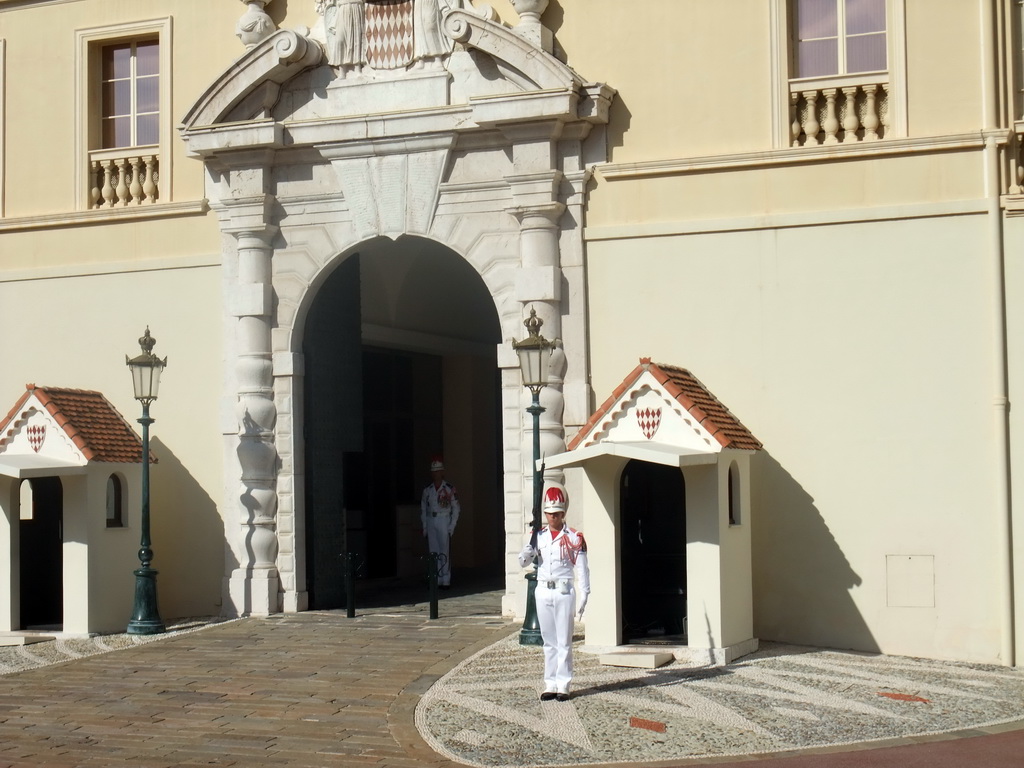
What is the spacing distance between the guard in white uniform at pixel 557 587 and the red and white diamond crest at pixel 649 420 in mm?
1970

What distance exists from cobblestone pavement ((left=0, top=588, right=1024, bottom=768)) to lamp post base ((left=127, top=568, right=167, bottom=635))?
12.1 inches

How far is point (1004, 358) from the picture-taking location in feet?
45.0

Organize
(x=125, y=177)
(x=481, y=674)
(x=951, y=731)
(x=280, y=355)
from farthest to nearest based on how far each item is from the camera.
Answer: (x=125, y=177) < (x=280, y=355) < (x=481, y=674) < (x=951, y=731)

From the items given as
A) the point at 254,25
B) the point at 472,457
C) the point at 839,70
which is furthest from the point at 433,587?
the point at 472,457

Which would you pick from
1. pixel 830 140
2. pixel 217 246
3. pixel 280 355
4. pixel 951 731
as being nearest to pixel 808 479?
pixel 830 140

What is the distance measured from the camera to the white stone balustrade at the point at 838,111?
1459 centimetres

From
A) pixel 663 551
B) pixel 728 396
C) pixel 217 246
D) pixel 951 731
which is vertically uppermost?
pixel 217 246

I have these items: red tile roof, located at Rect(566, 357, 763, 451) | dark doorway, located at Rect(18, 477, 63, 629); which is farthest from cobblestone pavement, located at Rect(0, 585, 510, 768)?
red tile roof, located at Rect(566, 357, 763, 451)

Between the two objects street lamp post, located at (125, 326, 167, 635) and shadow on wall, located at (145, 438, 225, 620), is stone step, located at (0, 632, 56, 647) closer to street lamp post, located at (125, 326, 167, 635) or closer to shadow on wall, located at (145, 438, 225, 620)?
street lamp post, located at (125, 326, 167, 635)

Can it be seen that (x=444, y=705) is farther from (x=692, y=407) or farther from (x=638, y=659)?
(x=692, y=407)

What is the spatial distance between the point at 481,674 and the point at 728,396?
3.99m

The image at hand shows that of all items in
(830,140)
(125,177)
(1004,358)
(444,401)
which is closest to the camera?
(1004,358)

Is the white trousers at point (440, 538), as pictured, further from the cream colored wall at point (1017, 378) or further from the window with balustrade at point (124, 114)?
the cream colored wall at point (1017, 378)

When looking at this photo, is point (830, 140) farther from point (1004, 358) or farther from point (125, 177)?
point (125, 177)
